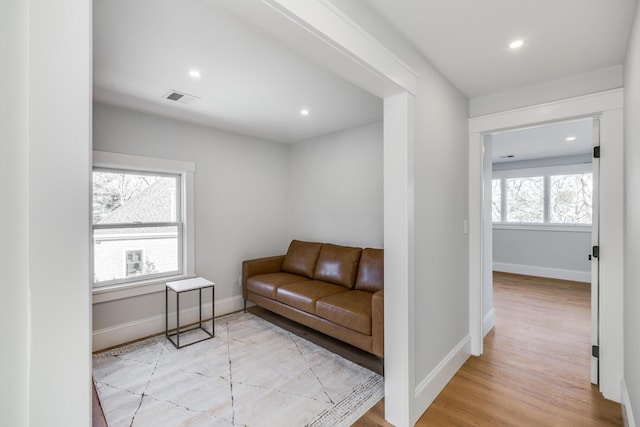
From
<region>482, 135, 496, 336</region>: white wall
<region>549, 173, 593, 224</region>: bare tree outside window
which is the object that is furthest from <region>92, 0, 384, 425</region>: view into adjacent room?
<region>549, 173, 593, 224</region>: bare tree outside window

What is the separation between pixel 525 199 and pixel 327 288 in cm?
528

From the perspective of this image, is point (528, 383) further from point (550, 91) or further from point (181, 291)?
point (181, 291)

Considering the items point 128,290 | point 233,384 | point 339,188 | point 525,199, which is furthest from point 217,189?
point 525,199

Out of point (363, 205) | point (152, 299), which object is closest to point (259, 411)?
point (152, 299)

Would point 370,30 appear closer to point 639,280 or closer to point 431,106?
point 431,106

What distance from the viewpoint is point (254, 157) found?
416cm

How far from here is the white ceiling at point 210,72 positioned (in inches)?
64.5

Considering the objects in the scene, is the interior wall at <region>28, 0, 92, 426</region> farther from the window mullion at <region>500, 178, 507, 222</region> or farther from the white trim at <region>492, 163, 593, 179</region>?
the window mullion at <region>500, 178, 507, 222</region>

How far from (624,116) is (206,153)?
12.8ft

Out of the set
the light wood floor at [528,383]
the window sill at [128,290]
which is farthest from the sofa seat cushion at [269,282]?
the light wood floor at [528,383]

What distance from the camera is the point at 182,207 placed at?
11.5 ft

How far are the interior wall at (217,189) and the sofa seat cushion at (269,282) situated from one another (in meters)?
0.40

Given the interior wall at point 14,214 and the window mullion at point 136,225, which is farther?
the window mullion at point 136,225

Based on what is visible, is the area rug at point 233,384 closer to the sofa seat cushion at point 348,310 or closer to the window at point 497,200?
the sofa seat cushion at point 348,310
